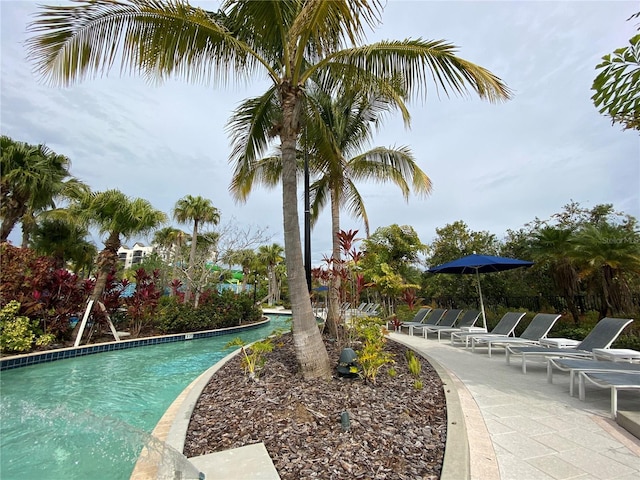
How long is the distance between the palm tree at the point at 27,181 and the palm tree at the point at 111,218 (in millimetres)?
1612

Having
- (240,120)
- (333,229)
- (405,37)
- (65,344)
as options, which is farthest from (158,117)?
(65,344)

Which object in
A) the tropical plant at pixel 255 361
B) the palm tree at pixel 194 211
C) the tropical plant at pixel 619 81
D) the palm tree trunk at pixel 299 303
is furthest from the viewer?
the palm tree at pixel 194 211

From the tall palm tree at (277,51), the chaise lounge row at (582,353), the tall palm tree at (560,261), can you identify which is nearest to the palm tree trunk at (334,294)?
the tall palm tree at (277,51)

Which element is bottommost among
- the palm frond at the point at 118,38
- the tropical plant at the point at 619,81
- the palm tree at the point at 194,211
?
the tropical plant at the point at 619,81

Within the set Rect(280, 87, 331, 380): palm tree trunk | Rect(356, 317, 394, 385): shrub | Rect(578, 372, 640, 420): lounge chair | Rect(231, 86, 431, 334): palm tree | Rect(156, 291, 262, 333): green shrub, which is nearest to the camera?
Rect(578, 372, 640, 420): lounge chair

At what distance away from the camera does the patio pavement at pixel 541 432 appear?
92.4 inches

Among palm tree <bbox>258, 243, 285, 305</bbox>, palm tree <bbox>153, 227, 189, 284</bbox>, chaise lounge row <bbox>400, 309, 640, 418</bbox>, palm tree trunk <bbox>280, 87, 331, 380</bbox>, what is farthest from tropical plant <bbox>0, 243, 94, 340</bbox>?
palm tree <bbox>258, 243, 285, 305</bbox>

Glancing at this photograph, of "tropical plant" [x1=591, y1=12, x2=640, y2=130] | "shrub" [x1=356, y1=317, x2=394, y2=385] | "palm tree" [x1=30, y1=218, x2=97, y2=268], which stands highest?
"tropical plant" [x1=591, y1=12, x2=640, y2=130]

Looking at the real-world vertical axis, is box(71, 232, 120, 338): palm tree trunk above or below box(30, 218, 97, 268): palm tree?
below

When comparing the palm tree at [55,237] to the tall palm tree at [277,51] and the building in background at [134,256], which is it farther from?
the building in background at [134,256]

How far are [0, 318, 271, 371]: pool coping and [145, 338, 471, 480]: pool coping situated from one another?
5.73m

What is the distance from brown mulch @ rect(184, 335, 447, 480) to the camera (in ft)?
7.95

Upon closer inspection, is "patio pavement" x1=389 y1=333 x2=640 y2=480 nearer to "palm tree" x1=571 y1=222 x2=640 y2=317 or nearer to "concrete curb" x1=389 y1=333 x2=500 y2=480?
"concrete curb" x1=389 y1=333 x2=500 y2=480

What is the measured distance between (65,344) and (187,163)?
7.63 metres
